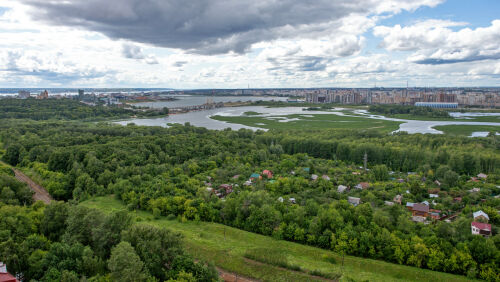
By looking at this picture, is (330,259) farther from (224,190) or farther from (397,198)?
(224,190)

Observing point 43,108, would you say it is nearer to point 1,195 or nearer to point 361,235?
point 1,195

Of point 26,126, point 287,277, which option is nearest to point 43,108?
point 26,126

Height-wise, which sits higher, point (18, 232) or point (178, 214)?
point (18, 232)

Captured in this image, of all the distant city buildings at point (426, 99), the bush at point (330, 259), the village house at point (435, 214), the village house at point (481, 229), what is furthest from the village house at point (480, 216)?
the distant city buildings at point (426, 99)

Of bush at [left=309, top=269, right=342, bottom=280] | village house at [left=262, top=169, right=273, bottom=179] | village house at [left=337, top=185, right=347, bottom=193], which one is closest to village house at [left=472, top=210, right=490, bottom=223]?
village house at [left=337, top=185, right=347, bottom=193]

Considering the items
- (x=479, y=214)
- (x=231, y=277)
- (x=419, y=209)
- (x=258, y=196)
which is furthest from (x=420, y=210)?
(x=231, y=277)

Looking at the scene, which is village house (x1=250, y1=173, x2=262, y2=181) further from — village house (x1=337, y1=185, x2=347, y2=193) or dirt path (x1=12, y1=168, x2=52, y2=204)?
dirt path (x1=12, y1=168, x2=52, y2=204)
